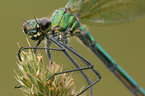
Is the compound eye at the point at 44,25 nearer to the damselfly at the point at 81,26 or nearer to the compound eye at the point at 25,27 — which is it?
the damselfly at the point at 81,26

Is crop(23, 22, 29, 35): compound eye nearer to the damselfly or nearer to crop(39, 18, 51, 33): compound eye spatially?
the damselfly

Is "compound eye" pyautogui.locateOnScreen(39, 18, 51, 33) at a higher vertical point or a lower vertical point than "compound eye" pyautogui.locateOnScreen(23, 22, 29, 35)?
lower

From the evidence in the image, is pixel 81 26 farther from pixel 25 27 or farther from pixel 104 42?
pixel 104 42

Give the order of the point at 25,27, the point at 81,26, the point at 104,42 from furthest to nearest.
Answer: the point at 104,42 → the point at 81,26 → the point at 25,27

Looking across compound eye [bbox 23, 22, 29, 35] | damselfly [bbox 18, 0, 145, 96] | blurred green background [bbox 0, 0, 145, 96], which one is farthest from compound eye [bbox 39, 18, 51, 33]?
blurred green background [bbox 0, 0, 145, 96]

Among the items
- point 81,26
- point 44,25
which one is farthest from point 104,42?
point 44,25

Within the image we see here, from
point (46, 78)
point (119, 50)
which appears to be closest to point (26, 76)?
point (46, 78)

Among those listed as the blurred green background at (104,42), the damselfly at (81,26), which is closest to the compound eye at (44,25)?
the damselfly at (81,26)

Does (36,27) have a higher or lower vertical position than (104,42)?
lower
